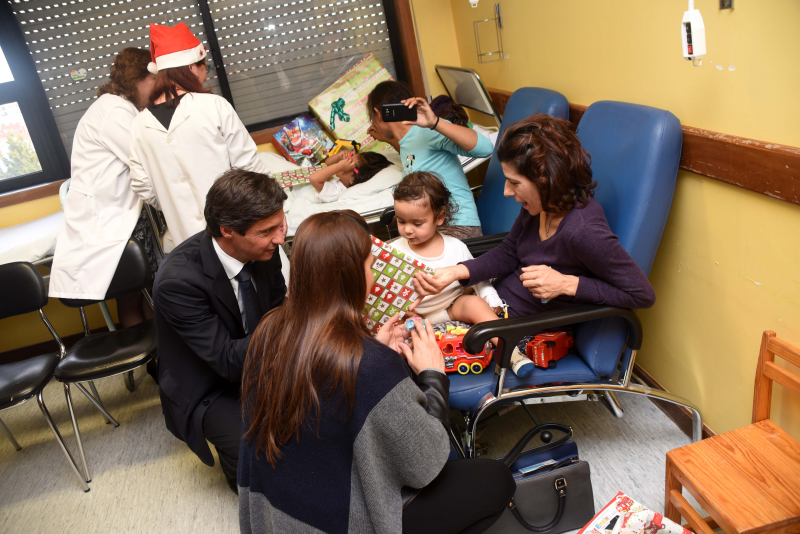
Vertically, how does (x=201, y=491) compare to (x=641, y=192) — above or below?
below

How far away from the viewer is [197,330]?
1752 mm

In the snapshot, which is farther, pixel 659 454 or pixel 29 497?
pixel 29 497

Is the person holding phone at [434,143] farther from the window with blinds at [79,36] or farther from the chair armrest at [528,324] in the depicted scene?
the window with blinds at [79,36]

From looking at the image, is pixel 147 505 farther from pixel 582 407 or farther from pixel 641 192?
pixel 641 192

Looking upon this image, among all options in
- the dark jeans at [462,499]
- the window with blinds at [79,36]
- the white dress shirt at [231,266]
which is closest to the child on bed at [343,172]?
the white dress shirt at [231,266]

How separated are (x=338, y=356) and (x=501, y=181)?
5.28ft

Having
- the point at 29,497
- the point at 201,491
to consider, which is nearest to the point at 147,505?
the point at 201,491

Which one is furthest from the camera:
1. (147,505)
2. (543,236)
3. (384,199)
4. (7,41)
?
(7,41)

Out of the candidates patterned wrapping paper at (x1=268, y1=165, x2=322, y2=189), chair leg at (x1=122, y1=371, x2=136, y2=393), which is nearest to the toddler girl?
patterned wrapping paper at (x1=268, y1=165, x2=322, y2=189)

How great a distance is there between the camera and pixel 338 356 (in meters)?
1.10

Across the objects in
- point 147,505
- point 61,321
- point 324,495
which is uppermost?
point 324,495

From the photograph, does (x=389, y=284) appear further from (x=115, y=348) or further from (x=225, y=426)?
(x=115, y=348)

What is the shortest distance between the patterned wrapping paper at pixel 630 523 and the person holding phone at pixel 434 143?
4.21 feet

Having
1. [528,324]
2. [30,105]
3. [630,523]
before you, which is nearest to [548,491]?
[630,523]
